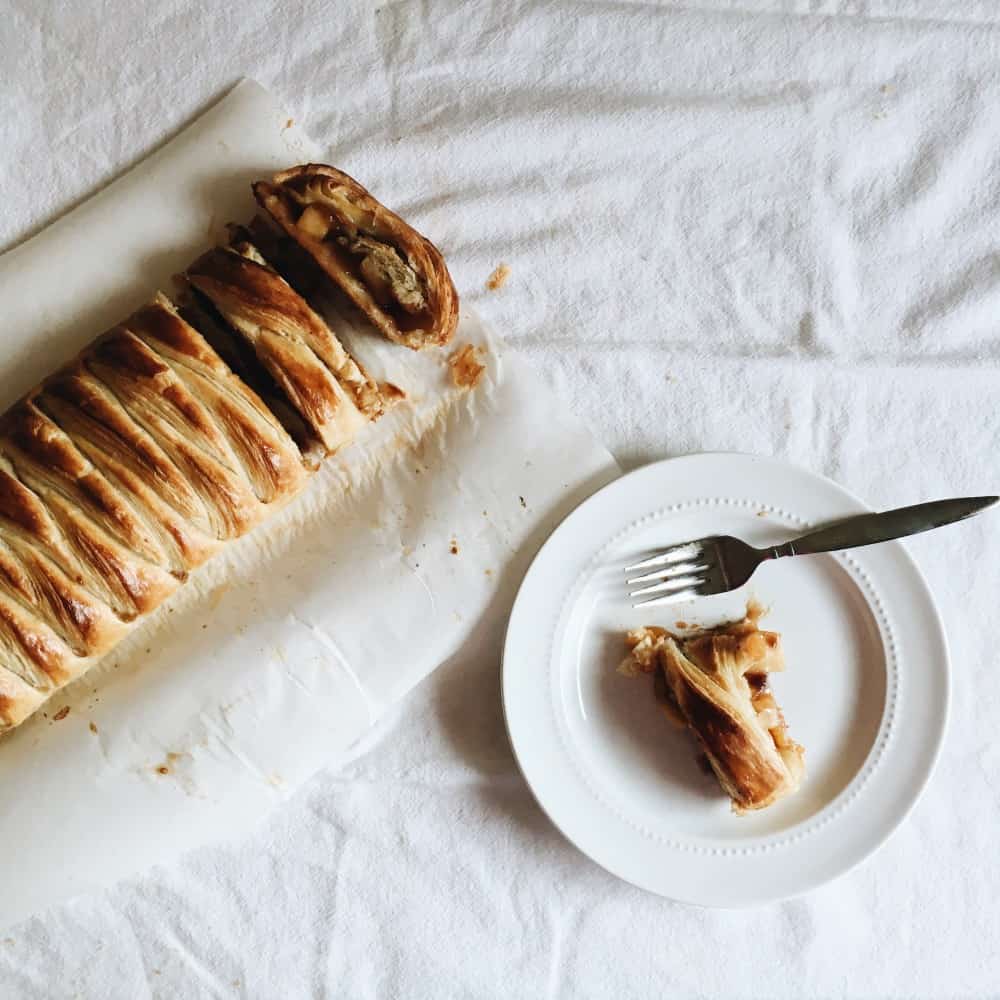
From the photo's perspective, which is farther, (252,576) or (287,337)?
(252,576)

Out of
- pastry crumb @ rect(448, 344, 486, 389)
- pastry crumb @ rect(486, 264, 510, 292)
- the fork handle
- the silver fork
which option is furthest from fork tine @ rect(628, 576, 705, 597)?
pastry crumb @ rect(486, 264, 510, 292)

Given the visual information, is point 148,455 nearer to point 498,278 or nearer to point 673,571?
point 498,278

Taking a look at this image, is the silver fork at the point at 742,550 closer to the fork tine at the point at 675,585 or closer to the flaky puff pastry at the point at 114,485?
the fork tine at the point at 675,585

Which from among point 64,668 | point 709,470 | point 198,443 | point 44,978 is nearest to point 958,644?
point 709,470

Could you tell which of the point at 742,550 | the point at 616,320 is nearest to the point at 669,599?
the point at 742,550

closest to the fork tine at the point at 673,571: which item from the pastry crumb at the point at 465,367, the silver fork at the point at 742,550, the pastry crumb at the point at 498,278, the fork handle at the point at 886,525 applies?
the silver fork at the point at 742,550

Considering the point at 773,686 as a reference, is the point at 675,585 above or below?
above

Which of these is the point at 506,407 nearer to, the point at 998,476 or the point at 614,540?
the point at 614,540
